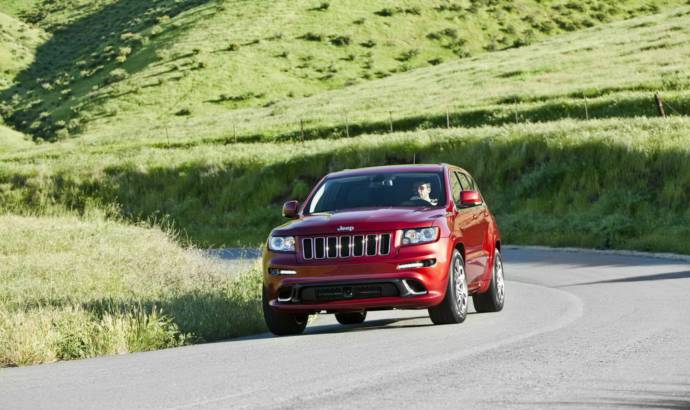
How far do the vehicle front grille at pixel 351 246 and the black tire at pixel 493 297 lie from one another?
2.58 meters

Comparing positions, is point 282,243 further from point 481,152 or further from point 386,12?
point 386,12

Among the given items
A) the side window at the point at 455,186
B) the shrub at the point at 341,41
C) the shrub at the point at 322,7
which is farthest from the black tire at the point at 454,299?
the shrub at the point at 322,7

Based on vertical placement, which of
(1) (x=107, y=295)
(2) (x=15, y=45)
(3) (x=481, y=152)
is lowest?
(2) (x=15, y=45)

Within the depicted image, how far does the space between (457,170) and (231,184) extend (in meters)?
30.6

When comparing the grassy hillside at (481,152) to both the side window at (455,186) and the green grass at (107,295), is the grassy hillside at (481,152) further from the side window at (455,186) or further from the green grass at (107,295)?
the side window at (455,186)

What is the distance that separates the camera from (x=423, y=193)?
13.8 meters

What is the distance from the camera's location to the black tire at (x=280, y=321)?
42.1 feet

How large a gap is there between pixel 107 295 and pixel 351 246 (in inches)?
198

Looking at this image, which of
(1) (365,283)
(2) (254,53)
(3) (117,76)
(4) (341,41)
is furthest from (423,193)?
(3) (117,76)

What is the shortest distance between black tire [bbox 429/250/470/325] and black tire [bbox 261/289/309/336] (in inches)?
55.3

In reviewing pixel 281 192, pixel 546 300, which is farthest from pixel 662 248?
pixel 281 192

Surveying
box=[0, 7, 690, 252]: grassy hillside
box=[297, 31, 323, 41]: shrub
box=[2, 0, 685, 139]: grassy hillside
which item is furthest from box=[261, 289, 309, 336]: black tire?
box=[297, 31, 323, 41]: shrub

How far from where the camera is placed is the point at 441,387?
8922 mm

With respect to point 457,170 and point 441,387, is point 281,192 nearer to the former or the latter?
point 457,170
